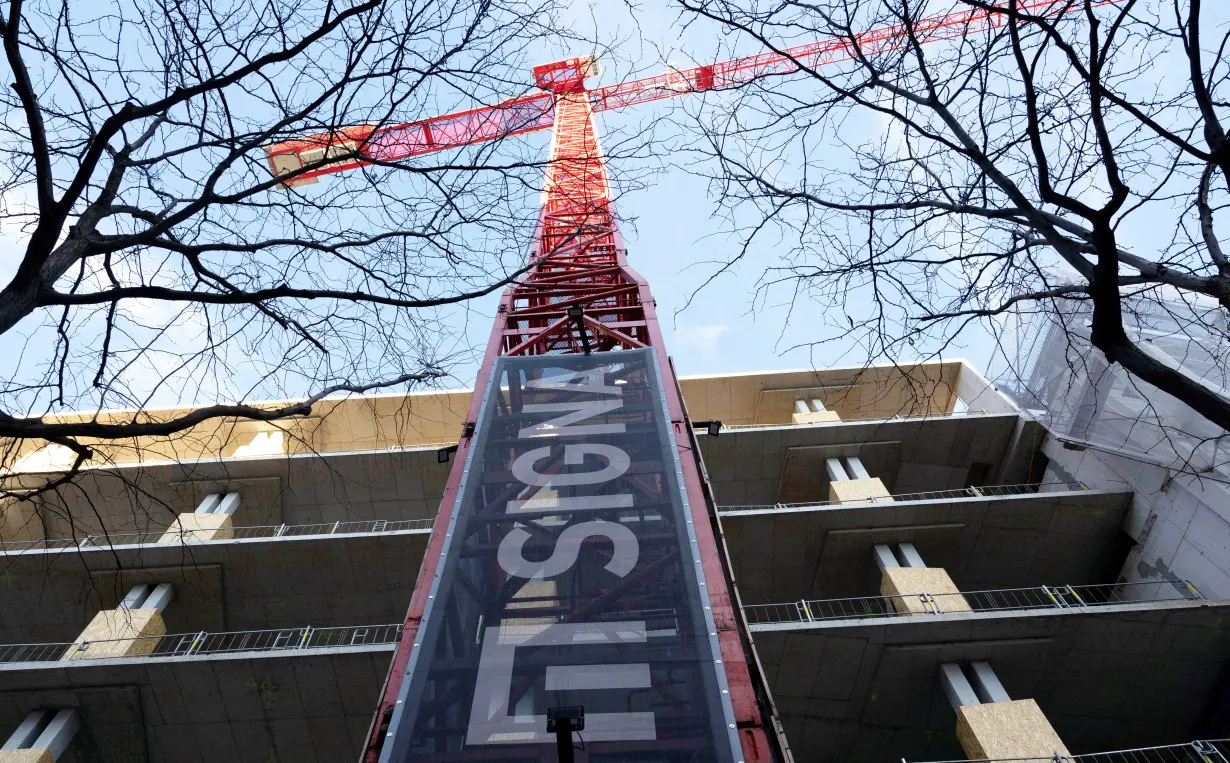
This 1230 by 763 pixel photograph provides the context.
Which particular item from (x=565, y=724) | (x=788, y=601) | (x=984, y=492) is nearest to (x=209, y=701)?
(x=565, y=724)

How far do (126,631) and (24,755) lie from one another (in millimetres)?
2569

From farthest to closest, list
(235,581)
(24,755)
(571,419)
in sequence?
(235,581)
(24,755)
(571,419)

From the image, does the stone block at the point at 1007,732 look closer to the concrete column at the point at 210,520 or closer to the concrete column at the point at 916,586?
the concrete column at the point at 916,586

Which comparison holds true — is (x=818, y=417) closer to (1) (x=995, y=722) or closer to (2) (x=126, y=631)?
(1) (x=995, y=722)

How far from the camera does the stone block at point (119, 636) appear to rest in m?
14.0

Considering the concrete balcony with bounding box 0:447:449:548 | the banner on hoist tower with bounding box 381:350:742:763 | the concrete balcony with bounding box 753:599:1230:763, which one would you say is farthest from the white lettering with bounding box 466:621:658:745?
the concrete balcony with bounding box 0:447:449:548

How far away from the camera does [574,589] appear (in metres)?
6.91

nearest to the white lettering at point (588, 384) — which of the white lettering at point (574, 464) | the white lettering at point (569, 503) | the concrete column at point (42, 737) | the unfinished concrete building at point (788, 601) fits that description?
the white lettering at point (574, 464)

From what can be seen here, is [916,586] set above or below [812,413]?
below

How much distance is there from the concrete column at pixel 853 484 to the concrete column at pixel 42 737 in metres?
15.8

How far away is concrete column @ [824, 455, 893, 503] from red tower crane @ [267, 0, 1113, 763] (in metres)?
8.94

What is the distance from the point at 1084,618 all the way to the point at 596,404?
32.6 ft

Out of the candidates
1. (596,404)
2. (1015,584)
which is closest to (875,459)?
(1015,584)

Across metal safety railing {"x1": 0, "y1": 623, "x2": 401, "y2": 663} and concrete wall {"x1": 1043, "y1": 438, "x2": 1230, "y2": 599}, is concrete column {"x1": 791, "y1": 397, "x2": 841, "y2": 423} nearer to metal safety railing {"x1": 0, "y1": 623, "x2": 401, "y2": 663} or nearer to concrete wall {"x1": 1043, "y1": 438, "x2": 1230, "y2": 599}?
concrete wall {"x1": 1043, "y1": 438, "x2": 1230, "y2": 599}
